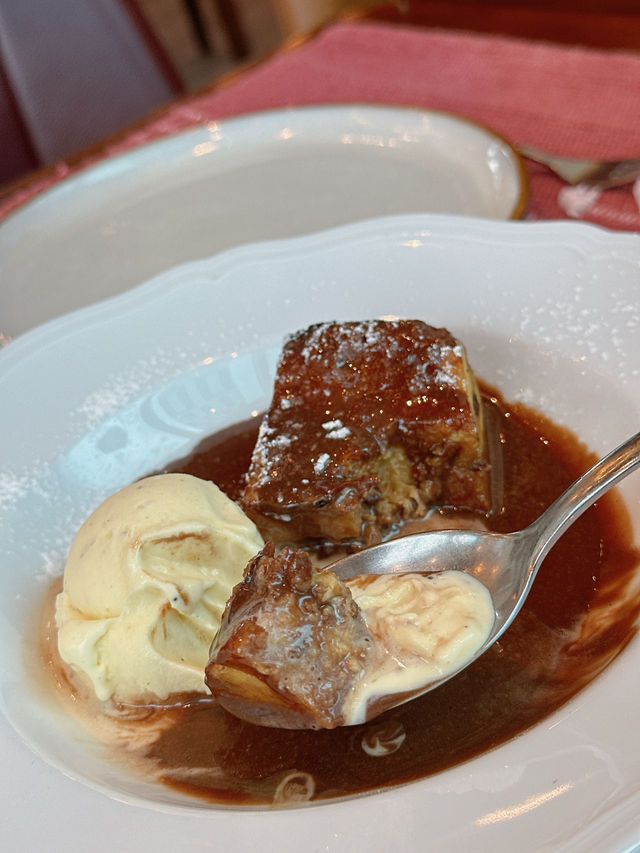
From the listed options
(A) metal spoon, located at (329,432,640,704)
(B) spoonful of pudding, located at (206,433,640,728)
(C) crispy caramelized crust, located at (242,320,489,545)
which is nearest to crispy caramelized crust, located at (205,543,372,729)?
(B) spoonful of pudding, located at (206,433,640,728)

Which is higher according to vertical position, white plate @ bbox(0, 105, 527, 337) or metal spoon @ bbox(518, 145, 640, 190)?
white plate @ bbox(0, 105, 527, 337)

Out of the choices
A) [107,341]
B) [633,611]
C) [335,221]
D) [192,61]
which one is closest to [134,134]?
[335,221]

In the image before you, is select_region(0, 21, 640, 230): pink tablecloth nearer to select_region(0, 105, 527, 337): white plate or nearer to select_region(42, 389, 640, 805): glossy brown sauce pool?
select_region(0, 105, 527, 337): white plate

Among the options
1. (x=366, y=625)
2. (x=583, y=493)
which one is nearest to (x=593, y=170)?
(x=583, y=493)


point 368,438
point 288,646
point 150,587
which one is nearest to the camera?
point 288,646

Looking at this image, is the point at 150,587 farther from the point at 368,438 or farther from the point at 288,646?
the point at 368,438

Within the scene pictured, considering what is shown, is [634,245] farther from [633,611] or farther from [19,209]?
[19,209]

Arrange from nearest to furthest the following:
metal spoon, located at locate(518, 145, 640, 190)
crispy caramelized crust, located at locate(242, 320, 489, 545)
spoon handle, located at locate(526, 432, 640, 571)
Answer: spoon handle, located at locate(526, 432, 640, 571), crispy caramelized crust, located at locate(242, 320, 489, 545), metal spoon, located at locate(518, 145, 640, 190)
